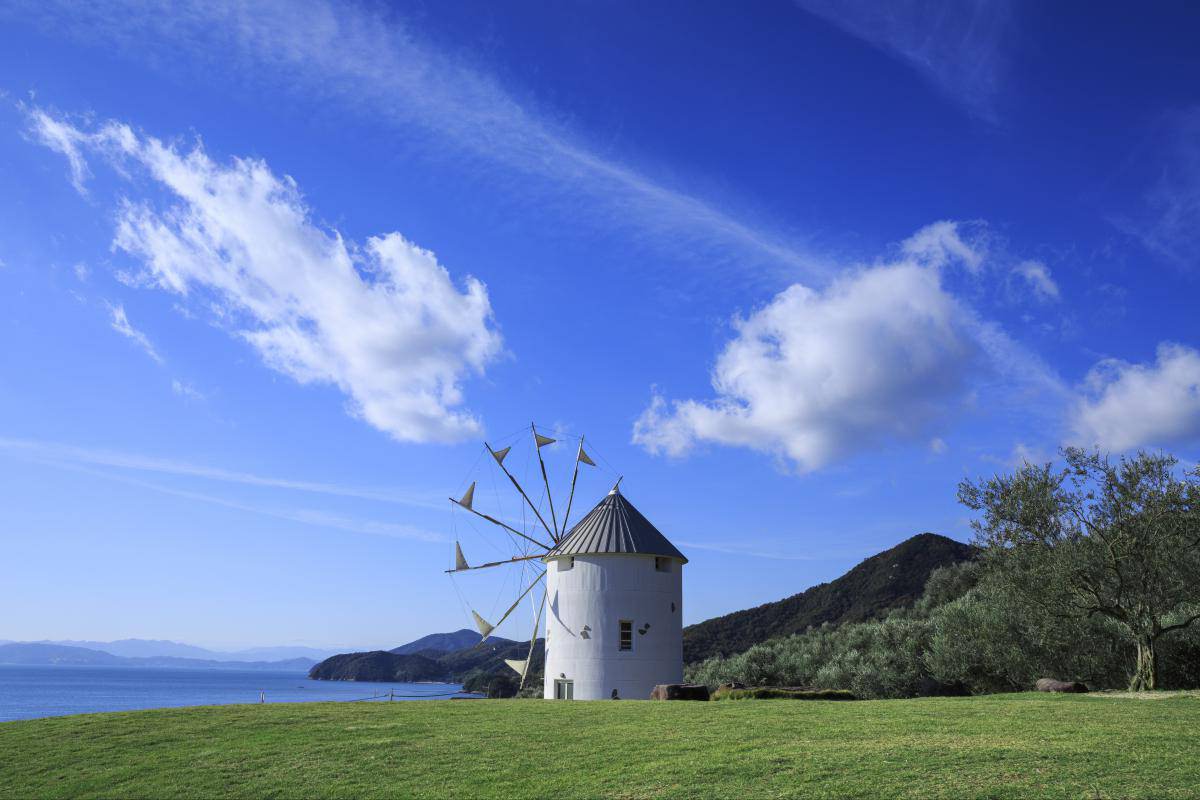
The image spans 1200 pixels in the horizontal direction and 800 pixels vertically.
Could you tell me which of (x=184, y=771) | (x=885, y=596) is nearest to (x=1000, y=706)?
(x=184, y=771)

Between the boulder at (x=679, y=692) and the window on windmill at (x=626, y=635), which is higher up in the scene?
the window on windmill at (x=626, y=635)

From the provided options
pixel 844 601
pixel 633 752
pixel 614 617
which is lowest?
pixel 633 752

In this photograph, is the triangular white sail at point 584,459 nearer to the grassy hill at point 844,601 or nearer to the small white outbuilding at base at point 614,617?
the small white outbuilding at base at point 614,617

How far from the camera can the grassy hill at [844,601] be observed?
84.1 metres

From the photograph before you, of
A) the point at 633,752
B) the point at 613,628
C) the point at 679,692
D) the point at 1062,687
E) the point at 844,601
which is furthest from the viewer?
the point at 844,601

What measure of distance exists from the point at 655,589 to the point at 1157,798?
68.8 feet

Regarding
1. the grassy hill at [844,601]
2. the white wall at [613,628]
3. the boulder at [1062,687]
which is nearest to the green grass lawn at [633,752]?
the boulder at [1062,687]

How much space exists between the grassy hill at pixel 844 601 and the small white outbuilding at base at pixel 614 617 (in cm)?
5060

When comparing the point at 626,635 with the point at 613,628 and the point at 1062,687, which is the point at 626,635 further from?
the point at 1062,687

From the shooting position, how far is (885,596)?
8731 cm

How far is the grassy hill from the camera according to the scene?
8406cm

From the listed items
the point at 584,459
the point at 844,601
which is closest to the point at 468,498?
the point at 584,459

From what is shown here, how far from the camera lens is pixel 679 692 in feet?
84.3

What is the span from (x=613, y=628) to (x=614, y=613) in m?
0.52
